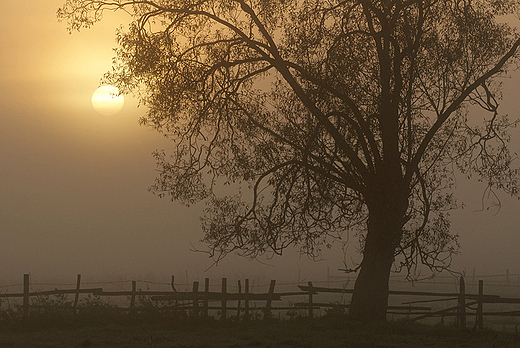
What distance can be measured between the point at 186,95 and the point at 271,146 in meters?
2.94

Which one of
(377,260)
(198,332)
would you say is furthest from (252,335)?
(377,260)

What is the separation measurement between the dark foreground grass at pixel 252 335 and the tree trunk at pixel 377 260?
0.65m

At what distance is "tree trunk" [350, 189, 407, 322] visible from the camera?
2070 centimetres

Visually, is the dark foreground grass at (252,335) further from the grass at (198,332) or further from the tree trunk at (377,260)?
the tree trunk at (377,260)

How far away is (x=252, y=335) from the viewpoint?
65.2 feet

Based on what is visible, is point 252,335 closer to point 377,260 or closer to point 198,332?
point 198,332

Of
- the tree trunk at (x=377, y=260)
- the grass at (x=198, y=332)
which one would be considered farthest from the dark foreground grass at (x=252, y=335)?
the tree trunk at (x=377, y=260)

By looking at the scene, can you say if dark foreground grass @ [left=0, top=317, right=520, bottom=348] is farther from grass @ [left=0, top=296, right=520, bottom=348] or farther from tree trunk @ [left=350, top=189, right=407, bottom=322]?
tree trunk @ [left=350, top=189, right=407, bottom=322]

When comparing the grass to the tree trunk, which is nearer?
the grass

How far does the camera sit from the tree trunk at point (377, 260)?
2070 cm

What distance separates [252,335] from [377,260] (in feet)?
14.6

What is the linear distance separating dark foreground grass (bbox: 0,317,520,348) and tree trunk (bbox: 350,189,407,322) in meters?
0.65

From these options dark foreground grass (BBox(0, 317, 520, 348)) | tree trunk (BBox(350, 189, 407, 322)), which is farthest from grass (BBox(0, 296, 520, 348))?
tree trunk (BBox(350, 189, 407, 322))

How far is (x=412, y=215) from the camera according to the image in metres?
21.2
